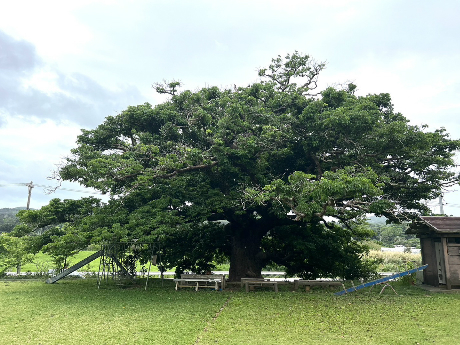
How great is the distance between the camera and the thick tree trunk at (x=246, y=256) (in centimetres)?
1490

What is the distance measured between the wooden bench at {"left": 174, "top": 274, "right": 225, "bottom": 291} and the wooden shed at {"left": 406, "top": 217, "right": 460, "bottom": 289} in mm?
7750

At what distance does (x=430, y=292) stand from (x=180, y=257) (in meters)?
10.2

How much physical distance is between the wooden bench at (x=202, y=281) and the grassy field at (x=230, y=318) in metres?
0.95

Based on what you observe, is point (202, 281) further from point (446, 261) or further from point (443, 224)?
point (443, 224)

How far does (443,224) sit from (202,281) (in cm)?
916

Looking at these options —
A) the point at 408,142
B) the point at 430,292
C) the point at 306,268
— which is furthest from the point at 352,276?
the point at 408,142

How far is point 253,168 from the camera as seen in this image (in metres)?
13.0

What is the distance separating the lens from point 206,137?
43.9ft

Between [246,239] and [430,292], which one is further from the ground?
[246,239]

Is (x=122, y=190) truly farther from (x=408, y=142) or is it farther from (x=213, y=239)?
(x=408, y=142)

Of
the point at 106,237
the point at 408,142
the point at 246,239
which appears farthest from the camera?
the point at 246,239

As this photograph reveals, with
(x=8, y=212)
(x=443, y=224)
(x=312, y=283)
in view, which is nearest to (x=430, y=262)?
(x=443, y=224)

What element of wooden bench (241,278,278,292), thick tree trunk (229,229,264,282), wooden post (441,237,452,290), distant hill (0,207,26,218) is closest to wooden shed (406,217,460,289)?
wooden post (441,237,452,290)

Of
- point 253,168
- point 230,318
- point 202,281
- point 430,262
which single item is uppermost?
point 253,168
